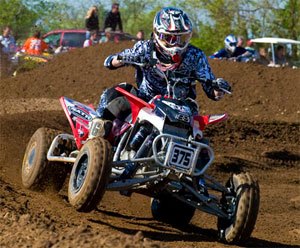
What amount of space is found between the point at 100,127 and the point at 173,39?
1.05m

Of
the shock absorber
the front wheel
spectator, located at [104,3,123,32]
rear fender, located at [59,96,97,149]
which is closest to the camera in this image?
the front wheel

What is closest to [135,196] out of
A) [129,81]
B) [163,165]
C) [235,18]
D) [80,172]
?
[80,172]

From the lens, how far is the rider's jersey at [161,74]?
24.4 ft

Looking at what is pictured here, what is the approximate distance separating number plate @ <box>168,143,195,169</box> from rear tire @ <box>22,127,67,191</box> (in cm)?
201

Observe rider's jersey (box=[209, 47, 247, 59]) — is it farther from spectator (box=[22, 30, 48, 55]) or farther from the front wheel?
the front wheel

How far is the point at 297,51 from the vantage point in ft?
99.1

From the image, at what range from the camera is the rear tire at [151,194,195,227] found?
7.97m

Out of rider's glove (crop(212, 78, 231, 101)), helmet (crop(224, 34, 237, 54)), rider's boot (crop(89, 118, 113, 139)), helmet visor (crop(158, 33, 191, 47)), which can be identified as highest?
helmet (crop(224, 34, 237, 54))

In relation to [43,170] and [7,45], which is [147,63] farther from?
[7,45]

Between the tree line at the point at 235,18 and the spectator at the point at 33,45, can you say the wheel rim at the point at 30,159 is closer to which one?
the spectator at the point at 33,45

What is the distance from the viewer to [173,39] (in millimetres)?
7289

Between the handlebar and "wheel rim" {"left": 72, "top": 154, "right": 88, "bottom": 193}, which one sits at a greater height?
the handlebar

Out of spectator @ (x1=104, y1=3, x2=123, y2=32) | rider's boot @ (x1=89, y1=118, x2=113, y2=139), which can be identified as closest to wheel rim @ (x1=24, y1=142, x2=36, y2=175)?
rider's boot @ (x1=89, y1=118, x2=113, y2=139)

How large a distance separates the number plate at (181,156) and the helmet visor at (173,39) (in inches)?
45.3
